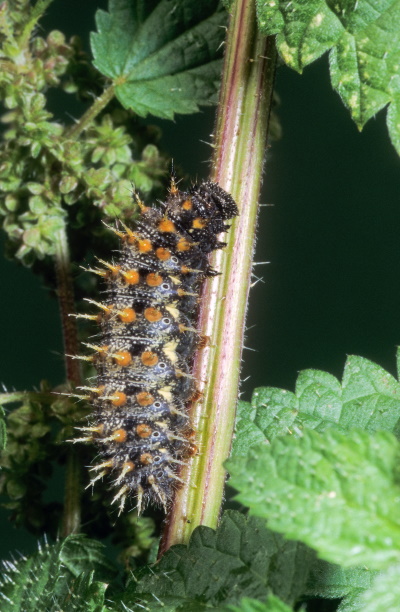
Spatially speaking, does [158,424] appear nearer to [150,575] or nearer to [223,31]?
[150,575]

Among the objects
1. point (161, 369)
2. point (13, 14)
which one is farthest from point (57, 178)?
point (161, 369)

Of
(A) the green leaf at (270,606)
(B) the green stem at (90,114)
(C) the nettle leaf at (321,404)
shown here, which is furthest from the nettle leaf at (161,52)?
(A) the green leaf at (270,606)

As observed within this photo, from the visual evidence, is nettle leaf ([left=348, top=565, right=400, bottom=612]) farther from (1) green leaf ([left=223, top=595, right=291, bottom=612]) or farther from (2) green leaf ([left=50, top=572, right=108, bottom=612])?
(2) green leaf ([left=50, top=572, right=108, bottom=612])

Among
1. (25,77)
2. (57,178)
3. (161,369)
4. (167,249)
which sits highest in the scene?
(25,77)

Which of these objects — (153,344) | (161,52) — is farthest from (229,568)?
(161,52)

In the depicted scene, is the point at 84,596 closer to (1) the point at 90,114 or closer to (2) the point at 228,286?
(2) the point at 228,286

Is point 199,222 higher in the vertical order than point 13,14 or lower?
lower
